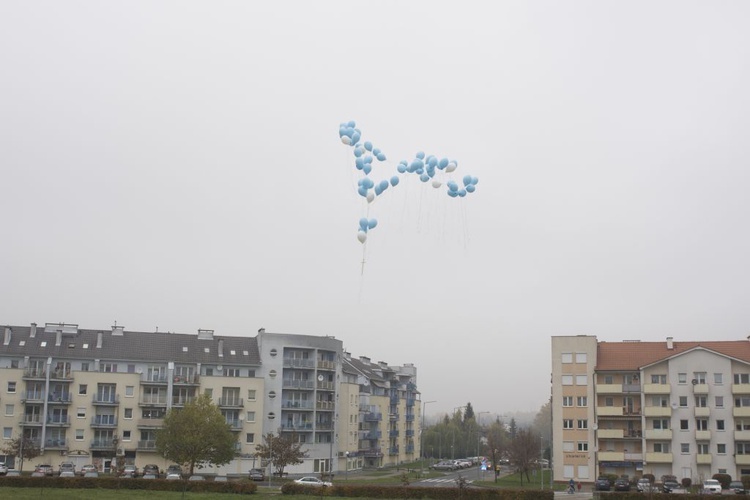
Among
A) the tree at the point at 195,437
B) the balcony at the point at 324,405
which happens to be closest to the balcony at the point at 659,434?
the balcony at the point at 324,405

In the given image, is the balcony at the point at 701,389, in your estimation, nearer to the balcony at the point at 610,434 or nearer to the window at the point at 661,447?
the window at the point at 661,447

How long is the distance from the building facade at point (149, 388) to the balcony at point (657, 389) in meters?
33.9

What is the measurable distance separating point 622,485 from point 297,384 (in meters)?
37.7

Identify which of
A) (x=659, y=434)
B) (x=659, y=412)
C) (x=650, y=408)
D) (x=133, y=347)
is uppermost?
(x=133, y=347)

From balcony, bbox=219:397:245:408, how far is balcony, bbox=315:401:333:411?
9.28 m

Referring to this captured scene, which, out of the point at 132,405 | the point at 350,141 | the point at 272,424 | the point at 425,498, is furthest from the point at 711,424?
the point at 132,405

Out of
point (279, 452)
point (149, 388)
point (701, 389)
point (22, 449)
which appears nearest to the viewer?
point (22, 449)

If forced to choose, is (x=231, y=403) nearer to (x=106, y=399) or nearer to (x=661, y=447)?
(x=106, y=399)

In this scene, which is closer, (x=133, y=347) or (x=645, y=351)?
(x=645, y=351)

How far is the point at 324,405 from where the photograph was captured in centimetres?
9519

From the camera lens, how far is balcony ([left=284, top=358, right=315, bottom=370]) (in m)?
93.4

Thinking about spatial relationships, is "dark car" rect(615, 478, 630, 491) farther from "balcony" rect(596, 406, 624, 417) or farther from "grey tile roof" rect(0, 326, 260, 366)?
"grey tile roof" rect(0, 326, 260, 366)

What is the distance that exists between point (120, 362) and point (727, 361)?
61.6m

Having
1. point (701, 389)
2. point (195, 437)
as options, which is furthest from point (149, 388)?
point (701, 389)
